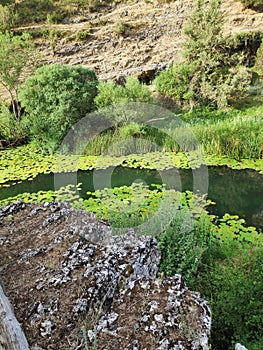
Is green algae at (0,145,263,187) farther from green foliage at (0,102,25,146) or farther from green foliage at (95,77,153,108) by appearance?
green foliage at (95,77,153,108)

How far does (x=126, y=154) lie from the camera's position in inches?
304

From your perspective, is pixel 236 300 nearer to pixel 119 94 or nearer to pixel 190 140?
pixel 190 140

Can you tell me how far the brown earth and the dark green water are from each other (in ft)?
23.0

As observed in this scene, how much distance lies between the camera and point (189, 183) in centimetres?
601

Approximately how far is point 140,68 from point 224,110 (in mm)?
4605

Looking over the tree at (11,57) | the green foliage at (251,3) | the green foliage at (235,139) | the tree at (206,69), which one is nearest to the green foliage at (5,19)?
the tree at (11,57)

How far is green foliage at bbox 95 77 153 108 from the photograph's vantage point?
26.1 feet

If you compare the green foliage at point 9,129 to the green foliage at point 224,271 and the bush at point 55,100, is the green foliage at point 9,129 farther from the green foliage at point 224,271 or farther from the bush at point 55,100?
the green foliage at point 224,271

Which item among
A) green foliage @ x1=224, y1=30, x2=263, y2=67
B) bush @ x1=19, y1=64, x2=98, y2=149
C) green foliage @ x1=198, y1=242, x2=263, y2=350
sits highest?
green foliage @ x1=224, y1=30, x2=263, y2=67

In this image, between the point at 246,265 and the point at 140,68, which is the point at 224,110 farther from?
the point at 246,265

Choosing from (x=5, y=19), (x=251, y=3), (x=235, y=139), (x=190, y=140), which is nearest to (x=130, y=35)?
(x=251, y=3)

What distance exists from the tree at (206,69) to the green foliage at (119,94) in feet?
8.13

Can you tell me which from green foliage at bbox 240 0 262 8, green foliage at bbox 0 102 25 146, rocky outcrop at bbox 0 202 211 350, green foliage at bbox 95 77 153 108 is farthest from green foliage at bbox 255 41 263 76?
rocky outcrop at bbox 0 202 211 350

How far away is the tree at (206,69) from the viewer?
9750 mm
